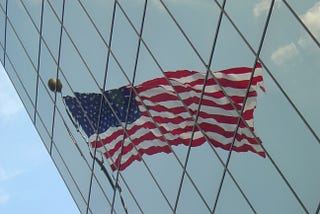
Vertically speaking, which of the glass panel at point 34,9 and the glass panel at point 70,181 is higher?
the glass panel at point 34,9

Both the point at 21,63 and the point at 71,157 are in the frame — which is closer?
the point at 71,157

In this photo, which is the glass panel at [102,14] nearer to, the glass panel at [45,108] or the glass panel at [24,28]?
the glass panel at [24,28]

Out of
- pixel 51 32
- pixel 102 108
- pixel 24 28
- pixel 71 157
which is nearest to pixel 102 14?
pixel 51 32

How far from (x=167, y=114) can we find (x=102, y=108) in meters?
2.90

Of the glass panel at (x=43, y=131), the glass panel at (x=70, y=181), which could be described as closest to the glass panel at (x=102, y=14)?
the glass panel at (x=43, y=131)

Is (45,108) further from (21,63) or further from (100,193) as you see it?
(100,193)

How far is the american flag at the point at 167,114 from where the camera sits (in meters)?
15.4

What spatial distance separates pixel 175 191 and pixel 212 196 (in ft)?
4.92

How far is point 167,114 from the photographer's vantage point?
56.6ft

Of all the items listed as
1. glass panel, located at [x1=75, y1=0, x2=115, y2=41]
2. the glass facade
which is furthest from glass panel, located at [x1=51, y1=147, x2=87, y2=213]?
glass panel, located at [x1=75, y1=0, x2=115, y2=41]

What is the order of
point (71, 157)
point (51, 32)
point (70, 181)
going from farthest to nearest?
point (70, 181) → point (71, 157) → point (51, 32)

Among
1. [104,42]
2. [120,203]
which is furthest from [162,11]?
[120,203]

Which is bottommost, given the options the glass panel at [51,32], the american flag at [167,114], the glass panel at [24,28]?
the american flag at [167,114]

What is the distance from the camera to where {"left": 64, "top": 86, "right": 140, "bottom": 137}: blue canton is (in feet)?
60.0
